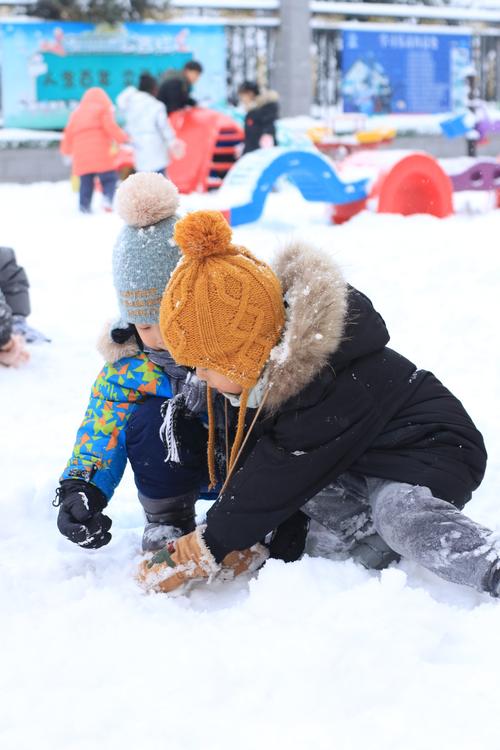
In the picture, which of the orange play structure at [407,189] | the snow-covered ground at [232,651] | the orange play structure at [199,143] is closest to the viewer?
the snow-covered ground at [232,651]

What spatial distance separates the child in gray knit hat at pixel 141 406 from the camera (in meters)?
1.95

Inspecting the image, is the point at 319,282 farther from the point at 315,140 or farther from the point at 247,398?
the point at 315,140

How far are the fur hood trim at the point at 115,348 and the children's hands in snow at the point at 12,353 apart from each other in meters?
1.61

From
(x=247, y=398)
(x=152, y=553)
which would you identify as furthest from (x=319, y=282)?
(x=152, y=553)

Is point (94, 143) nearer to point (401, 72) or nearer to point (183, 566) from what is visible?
point (401, 72)

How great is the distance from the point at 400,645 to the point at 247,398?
58cm

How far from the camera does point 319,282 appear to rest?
67.5 inches

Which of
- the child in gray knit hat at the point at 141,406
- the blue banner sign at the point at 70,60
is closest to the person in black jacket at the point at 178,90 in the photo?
the blue banner sign at the point at 70,60

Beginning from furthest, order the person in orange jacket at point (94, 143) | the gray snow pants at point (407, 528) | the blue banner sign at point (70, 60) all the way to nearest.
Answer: the blue banner sign at point (70, 60) → the person in orange jacket at point (94, 143) → the gray snow pants at point (407, 528)

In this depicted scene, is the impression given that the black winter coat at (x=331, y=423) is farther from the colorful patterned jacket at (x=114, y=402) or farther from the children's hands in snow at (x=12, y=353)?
the children's hands in snow at (x=12, y=353)

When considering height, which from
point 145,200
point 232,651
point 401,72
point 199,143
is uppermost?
point 401,72

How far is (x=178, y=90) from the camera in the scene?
8.49 metres

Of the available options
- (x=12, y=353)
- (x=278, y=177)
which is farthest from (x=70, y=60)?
(x=12, y=353)

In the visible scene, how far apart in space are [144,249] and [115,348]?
24 cm
